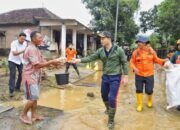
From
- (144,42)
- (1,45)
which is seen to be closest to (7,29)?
(1,45)

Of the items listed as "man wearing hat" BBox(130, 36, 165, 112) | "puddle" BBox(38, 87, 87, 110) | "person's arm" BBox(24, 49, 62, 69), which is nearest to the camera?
"person's arm" BBox(24, 49, 62, 69)

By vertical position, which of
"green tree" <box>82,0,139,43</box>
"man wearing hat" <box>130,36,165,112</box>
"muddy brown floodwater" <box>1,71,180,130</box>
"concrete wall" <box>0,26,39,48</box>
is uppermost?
"green tree" <box>82,0,139,43</box>

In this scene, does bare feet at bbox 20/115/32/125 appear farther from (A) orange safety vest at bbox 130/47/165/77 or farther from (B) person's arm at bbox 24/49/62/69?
(A) orange safety vest at bbox 130/47/165/77

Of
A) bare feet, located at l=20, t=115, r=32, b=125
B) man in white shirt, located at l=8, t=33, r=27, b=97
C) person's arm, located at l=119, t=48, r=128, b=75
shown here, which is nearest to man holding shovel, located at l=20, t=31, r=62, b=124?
bare feet, located at l=20, t=115, r=32, b=125

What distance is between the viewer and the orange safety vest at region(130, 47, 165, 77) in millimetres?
6934

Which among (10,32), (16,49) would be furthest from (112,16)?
(16,49)

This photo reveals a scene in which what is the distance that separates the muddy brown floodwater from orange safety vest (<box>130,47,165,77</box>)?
917 millimetres

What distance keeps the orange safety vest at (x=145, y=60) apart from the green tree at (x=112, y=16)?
24756 mm

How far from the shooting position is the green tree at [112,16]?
31.8 metres

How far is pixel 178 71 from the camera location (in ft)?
22.7

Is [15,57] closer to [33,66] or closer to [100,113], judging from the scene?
[33,66]

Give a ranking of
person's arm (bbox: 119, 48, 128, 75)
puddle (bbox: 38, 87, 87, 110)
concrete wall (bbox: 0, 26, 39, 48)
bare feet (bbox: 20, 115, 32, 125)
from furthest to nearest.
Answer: concrete wall (bbox: 0, 26, 39, 48)
puddle (bbox: 38, 87, 87, 110)
person's arm (bbox: 119, 48, 128, 75)
bare feet (bbox: 20, 115, 32, 125)

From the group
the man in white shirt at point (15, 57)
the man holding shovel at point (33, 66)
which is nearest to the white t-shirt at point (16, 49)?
the man in white shirt at point (15, 57)

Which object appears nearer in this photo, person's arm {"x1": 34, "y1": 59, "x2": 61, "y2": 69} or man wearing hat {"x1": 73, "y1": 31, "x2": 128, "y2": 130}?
person's arm {"x1": 34, "y1": 59, "x2": 61, "y2": 69}
